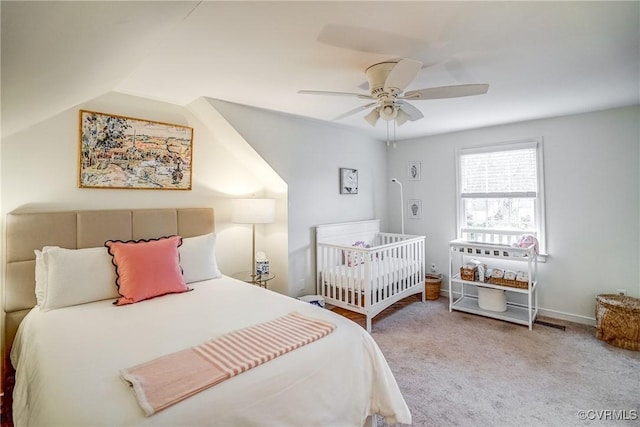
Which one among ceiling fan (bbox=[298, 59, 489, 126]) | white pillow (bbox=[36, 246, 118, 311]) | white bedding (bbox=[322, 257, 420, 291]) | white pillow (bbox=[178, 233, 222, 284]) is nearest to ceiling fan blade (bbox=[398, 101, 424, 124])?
ceiling fan (bbox=[298, 59, 489, 126])

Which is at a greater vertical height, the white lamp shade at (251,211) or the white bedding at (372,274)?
the white lamp shade at (251,211)

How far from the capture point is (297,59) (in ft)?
Result: 6.63

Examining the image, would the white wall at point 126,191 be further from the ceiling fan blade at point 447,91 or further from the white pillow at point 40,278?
the ceiling fan blade at point 447,91

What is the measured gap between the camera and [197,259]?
2.65 meters

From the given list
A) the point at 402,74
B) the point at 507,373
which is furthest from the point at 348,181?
the point at 507,373

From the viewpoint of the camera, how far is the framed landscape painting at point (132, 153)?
249 cm

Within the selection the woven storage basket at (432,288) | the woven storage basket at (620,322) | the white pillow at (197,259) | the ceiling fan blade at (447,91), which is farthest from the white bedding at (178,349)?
the woven storage basket at (432,288)

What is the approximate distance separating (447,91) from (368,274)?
1844 mm

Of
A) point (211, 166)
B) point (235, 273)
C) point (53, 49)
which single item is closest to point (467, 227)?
point (235, 273)

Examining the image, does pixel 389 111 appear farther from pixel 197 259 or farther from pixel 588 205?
pixel 588 205

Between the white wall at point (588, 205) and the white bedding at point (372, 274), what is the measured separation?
5.58ft

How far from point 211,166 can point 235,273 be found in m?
1.20

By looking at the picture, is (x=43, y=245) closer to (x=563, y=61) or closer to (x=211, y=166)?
(x=211, y=166)

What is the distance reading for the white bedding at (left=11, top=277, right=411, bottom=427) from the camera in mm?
1083
